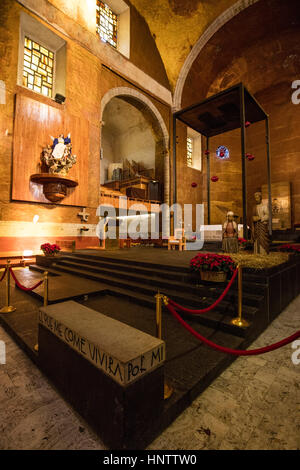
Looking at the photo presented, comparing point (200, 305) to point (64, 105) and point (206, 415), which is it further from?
point (64, 105)

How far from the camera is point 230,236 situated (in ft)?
18.8

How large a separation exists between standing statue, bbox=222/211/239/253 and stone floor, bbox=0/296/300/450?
3442 mm

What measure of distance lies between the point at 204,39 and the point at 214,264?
48.2 feet

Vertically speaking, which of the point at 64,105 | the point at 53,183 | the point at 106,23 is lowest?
the point at 53,183

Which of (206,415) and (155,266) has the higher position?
(155,266)

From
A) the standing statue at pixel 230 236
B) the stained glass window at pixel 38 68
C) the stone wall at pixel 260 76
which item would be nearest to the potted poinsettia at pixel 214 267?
the standing statue at pixel 230 236

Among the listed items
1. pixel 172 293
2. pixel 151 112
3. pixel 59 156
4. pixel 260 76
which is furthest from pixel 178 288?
pixel 260 76

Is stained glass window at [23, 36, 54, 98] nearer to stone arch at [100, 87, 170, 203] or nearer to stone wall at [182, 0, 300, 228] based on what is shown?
stone arch at [100, 87, 170, 203]

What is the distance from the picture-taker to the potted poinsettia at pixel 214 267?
11.7ft

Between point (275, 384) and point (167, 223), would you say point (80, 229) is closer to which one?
point (167, 223)

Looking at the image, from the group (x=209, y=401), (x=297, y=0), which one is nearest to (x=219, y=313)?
(x=209, y=401)

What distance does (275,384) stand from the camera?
2.10 m

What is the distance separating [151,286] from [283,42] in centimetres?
1608

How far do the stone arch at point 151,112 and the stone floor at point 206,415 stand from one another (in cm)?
1180
